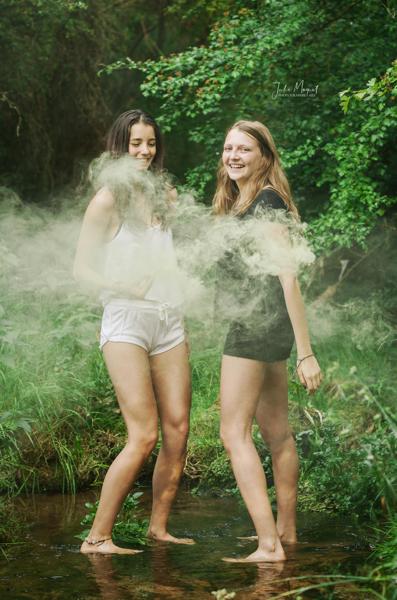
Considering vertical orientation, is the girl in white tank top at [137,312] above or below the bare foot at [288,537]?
above

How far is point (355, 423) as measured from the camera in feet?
18.8

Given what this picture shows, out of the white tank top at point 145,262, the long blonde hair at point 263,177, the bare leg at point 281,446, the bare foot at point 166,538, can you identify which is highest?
the long blonde hair at point 263,177

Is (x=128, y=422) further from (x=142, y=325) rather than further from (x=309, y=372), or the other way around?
(x=309, y=372)

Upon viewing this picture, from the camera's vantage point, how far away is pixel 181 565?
3842 mm

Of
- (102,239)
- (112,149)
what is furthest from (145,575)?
(112,149)

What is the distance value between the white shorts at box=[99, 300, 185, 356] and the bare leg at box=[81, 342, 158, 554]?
0.16 feet

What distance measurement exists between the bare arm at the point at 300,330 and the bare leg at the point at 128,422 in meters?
0.69

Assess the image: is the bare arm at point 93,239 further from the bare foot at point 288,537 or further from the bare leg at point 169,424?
the bare foot at point 288,537

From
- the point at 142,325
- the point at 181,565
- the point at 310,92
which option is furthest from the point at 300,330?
the point at 310,92

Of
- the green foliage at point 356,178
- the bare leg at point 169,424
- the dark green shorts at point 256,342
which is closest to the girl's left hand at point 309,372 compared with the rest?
the dark green shorts at point 256,342

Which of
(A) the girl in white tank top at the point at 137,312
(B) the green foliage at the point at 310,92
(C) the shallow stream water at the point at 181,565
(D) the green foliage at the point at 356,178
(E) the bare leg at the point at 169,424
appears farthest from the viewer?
(B) the green foliage at the point at 310,92

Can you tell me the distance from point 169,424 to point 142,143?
130 cm

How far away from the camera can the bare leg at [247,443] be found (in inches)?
148

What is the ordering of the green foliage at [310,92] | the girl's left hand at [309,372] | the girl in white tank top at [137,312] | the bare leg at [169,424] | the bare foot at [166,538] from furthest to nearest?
the green foliage at [310,92], the bare foot at [166,538], the bare leg at [169,424], the girl in white tank top at [137,312], the girl's left hand at [309,372]
